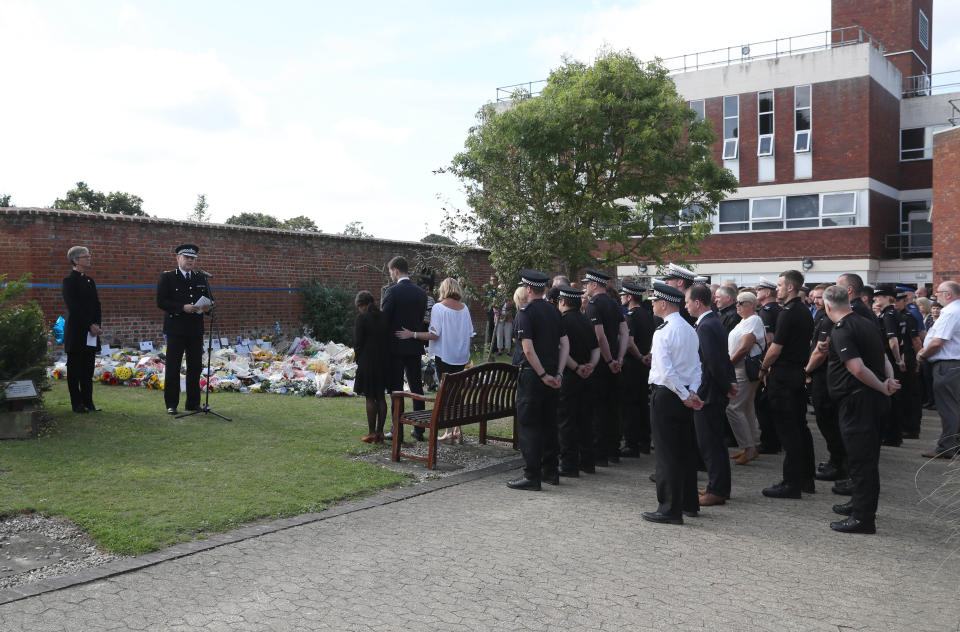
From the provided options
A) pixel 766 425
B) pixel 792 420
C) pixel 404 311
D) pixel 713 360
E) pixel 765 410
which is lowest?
pixel 766 425

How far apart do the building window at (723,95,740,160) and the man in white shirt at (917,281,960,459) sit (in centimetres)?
2356

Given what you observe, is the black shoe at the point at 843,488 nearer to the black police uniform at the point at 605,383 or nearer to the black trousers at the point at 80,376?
the black police uniform at the point at 605,383

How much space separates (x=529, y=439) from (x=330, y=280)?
1399 centimetres

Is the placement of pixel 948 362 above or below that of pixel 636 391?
above

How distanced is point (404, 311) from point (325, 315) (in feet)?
35.4

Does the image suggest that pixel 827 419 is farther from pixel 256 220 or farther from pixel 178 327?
pixel 256 220

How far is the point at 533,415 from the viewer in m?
6.66

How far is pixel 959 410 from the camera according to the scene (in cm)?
808

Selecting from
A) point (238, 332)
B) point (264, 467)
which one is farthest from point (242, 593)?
point (238, 332)

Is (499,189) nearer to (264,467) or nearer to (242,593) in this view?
(264,467)

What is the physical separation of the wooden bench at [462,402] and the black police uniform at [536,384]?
0.88m

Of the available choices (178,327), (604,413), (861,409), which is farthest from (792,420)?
(178,327)

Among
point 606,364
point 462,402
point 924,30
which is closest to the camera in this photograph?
point 462,402

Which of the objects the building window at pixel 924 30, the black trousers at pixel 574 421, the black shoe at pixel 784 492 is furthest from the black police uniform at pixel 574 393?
the building window at pixel 924 30
